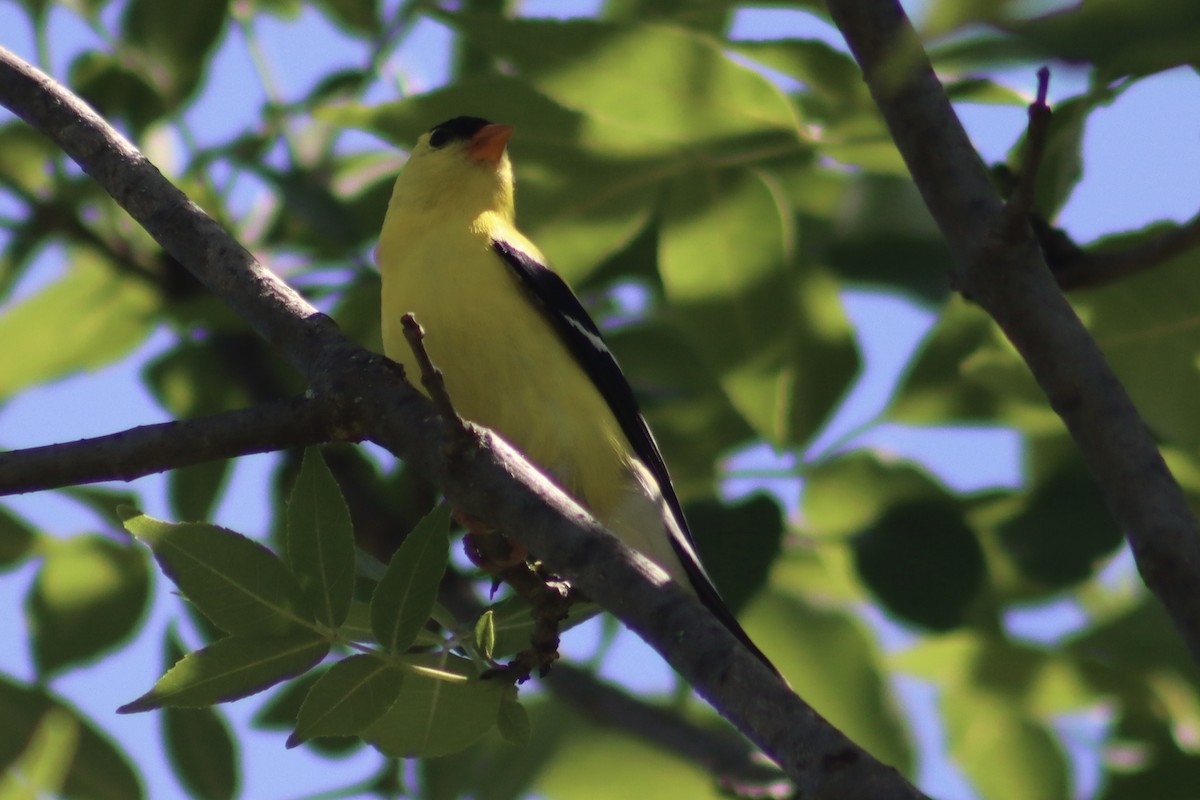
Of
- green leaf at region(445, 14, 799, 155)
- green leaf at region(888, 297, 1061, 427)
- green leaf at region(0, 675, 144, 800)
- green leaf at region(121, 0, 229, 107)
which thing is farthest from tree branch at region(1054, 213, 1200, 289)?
green leaf at region(121, 0, 229, 107)

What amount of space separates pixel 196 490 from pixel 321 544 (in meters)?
1.84

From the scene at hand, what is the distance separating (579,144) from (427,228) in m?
1.18

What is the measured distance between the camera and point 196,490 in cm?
368

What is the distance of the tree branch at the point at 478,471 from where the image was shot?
162cm

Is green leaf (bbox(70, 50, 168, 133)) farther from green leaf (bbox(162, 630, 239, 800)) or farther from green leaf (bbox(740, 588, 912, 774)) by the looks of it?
green leaf (bbox(740, 588, 912, 774))

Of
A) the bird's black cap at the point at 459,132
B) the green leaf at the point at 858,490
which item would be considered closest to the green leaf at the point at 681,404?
the green leaf at the point at 858,490

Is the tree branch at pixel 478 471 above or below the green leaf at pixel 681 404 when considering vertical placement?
below

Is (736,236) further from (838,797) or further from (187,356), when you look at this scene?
(187,356)

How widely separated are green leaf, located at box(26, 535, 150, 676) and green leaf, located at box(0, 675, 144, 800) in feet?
1.00

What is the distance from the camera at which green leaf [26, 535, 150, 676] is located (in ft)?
10.6

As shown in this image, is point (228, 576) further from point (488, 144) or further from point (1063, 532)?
point (488, 144)

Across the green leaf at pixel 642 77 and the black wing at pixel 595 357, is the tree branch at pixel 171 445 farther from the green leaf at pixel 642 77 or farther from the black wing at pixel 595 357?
the black wing at pixel 595 357

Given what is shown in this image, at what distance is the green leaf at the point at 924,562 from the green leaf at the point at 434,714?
1.34 meters

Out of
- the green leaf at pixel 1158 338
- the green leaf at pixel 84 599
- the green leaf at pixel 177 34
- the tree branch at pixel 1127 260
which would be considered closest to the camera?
the tree branch at pixel 1127 260
